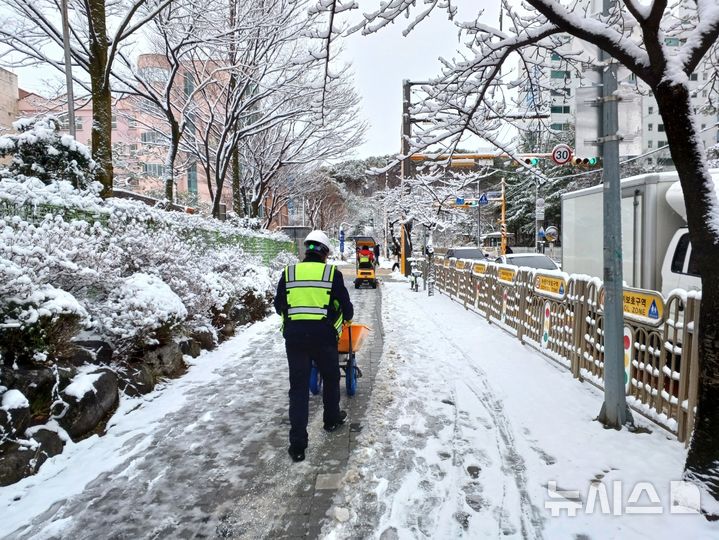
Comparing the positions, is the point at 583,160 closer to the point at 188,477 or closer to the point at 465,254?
the point at 188,477

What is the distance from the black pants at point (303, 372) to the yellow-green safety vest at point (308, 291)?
22 centimetres

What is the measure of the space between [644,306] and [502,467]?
7.20 feet

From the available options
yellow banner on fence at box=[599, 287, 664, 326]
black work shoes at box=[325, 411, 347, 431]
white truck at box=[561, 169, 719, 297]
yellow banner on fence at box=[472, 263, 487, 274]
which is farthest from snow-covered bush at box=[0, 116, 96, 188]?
yellow banner on fence at box=[472, 263, 487, 274]

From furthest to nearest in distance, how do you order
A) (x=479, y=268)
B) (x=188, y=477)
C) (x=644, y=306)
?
(x=479, y=268)
(x=644, y=306)
(x=188, y=477)

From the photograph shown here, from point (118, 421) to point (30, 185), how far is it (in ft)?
9.15

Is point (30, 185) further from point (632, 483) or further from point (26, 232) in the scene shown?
point (632, 483)

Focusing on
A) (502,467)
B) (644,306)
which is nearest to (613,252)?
(644,306)

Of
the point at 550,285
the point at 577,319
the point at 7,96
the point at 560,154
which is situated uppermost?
the point at 7,96

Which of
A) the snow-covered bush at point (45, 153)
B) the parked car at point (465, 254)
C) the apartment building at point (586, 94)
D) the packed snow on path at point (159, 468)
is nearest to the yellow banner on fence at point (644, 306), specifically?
the apartment building at point (586, 94)

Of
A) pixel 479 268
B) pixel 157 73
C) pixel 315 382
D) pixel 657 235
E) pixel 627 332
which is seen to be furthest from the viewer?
pixel 157 73

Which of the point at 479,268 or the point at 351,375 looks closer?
the point at 351,375

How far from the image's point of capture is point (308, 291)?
405cm

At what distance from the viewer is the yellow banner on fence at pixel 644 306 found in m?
4.25

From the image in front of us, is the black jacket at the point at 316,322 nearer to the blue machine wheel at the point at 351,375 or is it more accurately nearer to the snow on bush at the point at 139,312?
the blue machine wheel at the point at 351,375
